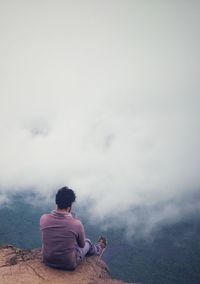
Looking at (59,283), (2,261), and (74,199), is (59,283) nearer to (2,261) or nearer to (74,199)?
(74,199)

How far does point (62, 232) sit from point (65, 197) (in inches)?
28.7

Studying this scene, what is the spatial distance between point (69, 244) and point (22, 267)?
5.44ft

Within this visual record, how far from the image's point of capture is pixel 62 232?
640cm

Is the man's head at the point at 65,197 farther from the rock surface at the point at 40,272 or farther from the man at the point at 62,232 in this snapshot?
the rock surface at the point at 40,272

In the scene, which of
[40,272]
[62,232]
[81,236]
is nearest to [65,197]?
[62,232]

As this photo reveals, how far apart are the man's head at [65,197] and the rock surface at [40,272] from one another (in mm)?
1557

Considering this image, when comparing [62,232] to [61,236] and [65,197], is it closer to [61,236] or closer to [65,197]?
[61,236]

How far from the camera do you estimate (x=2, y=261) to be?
25.5 ft

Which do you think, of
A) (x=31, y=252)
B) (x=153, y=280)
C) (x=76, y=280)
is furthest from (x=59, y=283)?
(x=153, y=280)

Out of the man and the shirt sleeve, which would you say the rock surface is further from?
the shirt sleeve

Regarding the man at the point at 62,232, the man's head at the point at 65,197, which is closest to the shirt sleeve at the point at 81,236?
the man at the point at 62,232

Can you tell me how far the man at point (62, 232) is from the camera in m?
6.39

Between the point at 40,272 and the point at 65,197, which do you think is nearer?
the point at 65,197

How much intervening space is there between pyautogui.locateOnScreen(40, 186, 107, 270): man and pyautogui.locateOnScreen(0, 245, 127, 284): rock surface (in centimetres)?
32
